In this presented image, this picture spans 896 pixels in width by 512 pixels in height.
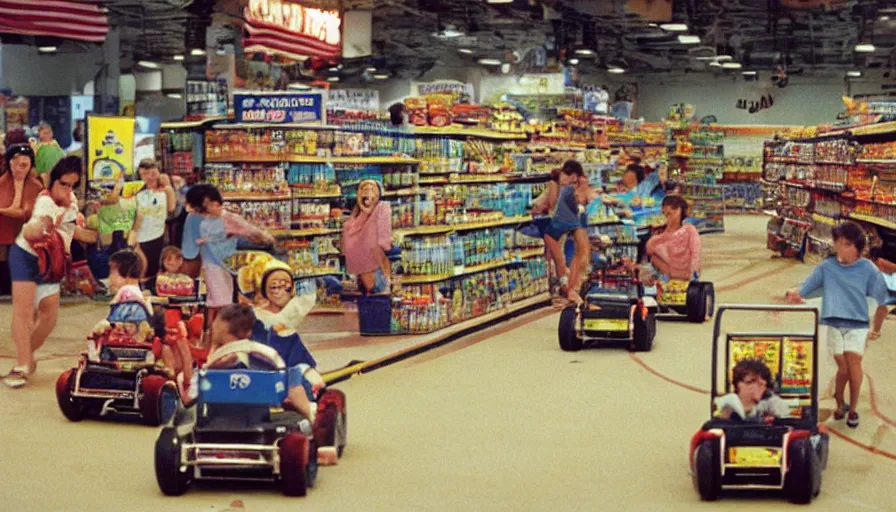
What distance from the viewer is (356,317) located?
45.3ft

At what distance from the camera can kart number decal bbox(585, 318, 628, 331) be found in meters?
12.5

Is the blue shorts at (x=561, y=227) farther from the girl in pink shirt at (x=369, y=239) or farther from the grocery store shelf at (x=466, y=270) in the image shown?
the girl in pink shirt at (x=369, y=239)

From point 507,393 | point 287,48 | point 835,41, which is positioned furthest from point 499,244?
point 835,41

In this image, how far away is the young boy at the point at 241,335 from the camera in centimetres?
705

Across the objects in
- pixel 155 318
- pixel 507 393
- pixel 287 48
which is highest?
pixel 287 48

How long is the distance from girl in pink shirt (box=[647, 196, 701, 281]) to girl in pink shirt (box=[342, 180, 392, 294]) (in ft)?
8.98

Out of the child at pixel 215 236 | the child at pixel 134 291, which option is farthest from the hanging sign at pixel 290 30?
the child at pixel 134 291

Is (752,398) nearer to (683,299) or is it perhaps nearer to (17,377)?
(17,377)

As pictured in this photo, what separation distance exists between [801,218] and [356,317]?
43.1ft

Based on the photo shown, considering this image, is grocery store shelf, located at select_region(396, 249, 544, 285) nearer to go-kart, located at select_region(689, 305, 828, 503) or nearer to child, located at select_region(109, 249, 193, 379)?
child, located at select_region(109, 249, 193, 379)

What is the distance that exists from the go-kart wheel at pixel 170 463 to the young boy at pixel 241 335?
0.96ft

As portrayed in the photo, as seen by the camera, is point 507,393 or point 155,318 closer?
point 155,318

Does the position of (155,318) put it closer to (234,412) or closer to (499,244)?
(234,412)

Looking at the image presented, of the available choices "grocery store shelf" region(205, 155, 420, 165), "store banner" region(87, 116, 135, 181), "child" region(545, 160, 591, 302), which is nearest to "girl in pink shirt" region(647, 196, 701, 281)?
"child" region(545, 160, 591, 302)
